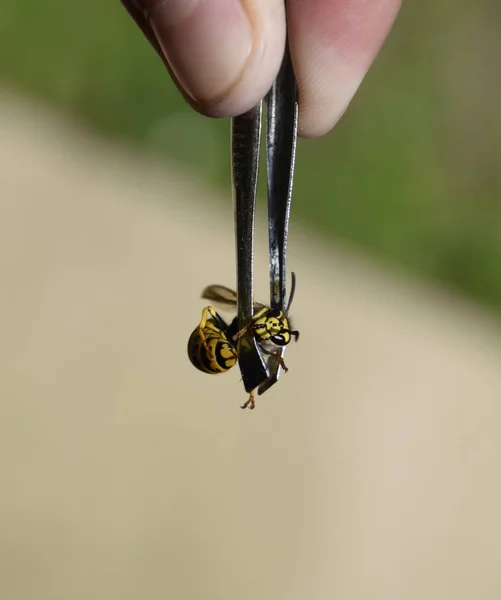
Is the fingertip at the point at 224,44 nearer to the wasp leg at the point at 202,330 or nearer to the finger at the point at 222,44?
the finger at the point at 222,44

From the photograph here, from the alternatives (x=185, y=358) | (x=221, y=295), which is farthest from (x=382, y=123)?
(x=221, y=295)

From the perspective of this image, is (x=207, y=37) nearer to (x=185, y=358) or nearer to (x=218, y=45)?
(x=218, y=45)

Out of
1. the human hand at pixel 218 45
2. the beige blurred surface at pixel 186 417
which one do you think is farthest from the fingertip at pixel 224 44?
the beige blurred surface at pixel 186 417

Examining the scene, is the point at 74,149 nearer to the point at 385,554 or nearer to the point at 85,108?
the point at 85,108

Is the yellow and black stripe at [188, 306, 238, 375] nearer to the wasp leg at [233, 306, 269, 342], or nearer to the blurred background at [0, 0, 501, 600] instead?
the wasp leg at [233, 306, 269, 342]

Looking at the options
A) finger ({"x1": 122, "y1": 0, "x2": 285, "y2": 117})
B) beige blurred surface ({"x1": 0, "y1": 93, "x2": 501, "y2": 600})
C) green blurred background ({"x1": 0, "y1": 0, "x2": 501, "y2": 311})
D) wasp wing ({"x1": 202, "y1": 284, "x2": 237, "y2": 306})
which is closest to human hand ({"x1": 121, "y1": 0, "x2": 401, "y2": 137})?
finger ({"x1": 122, "y1": 0, "x2": 285, "y2": 117})

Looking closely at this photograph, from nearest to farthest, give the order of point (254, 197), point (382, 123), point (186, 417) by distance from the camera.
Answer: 1. point (254, 197)
2. point (186, 417)
3. point (382, 123)
